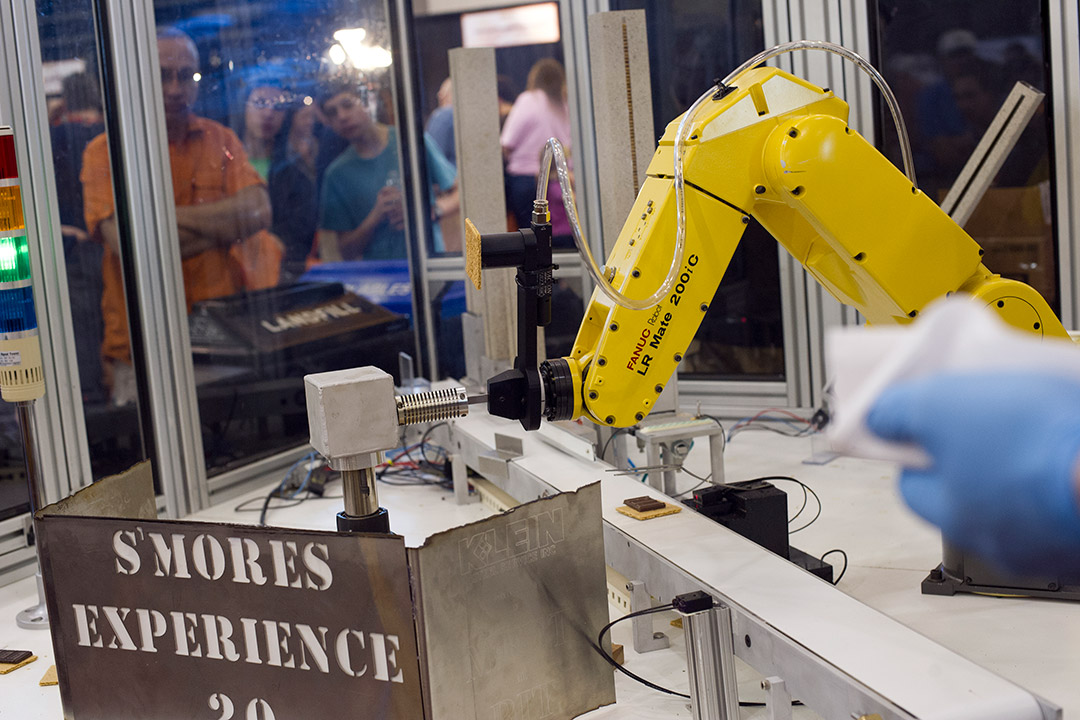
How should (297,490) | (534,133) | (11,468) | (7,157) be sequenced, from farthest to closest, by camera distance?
(534,133)
(297,490)
(11,468)
(7,157)

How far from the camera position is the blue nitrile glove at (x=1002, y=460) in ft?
2.48

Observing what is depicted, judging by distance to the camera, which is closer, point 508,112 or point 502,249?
point 502,249

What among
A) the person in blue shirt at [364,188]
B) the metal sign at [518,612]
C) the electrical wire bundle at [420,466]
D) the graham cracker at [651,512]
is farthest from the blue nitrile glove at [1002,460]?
the person in blue shirt at [364,188]

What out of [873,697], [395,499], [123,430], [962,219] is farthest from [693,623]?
[123,430]

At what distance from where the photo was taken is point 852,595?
8.02 feet

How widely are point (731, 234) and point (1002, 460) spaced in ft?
4.12

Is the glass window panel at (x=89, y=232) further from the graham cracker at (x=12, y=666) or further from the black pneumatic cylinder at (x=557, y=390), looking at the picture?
the black pneumatic cylinder at (x=557, y=390)

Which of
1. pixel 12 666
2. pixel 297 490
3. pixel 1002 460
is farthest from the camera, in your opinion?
pixel 297 490

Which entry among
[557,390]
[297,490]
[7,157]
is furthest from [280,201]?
[557,390]

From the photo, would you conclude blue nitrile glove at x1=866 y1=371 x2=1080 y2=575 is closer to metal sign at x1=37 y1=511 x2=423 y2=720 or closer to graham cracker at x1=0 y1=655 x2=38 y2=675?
metal sign at x1=37 y1=511 x2=423 y2=720

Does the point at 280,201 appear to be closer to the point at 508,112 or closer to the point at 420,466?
the point at 508,112

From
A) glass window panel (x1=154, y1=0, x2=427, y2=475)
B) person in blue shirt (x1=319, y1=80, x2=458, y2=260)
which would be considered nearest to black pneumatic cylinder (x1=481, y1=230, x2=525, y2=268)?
glass window panel (x1=154, y1=0, x2=427, y2=475)

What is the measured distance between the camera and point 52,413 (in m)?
3.55

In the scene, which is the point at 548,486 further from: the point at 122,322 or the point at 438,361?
the point at 438,361
